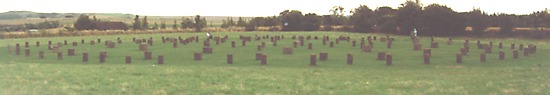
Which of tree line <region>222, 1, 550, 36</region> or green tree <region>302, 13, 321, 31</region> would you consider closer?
tree line <region>222, 1, 550, 36</region>

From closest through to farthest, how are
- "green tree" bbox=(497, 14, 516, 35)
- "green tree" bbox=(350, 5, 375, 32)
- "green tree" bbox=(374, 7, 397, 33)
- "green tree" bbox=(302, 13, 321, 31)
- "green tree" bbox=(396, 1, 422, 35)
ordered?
"green tree" bbox=(497, 14, 516, 35), "green tree" bbox=(396, 1, 422, 35), "green tree" bbox=(374, 7, 397, 33), "green tree" bbox=(350, 5, 375, 32), "green tree" bbox=(302, 13, 321, 31)

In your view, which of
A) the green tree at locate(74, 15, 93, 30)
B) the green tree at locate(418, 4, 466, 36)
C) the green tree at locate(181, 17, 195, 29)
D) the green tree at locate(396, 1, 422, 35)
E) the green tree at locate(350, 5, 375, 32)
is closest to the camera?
the green tree at locate(418, 4, 466, 36)

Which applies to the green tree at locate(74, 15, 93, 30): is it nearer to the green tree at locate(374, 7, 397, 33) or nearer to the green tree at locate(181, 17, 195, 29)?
the green tree at locate(181, 17, 195, 29)

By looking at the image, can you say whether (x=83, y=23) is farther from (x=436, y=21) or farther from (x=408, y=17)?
(x=436, y=21)

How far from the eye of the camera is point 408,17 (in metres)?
44.3

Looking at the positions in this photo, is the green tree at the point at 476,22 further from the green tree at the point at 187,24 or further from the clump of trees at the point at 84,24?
the clump of trees at the point at 84,24

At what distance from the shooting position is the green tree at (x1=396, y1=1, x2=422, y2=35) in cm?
4359

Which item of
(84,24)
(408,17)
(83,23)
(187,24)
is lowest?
(187,24)

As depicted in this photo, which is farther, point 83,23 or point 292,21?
point 83,23

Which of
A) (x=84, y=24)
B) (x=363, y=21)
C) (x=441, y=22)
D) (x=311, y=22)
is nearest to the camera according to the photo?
(x=441, y=22)

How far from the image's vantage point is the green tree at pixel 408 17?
43.6m

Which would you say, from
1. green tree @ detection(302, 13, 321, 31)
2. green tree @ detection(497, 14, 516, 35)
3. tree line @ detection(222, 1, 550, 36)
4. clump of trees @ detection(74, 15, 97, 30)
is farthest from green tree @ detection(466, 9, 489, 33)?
clump of trees @ detection(74, 15, 97, 30)

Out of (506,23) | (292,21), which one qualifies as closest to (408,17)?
(506,23)

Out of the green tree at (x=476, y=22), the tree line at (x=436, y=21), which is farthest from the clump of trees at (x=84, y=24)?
the green tree at (x=476, y=22)
